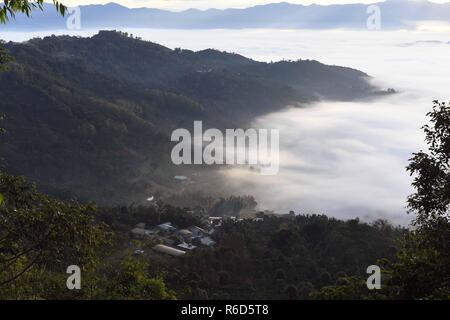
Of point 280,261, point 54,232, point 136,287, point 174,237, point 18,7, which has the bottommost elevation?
point 280,261

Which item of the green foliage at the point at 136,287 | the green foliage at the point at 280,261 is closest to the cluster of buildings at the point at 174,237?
the green foliage at the point at 280,261

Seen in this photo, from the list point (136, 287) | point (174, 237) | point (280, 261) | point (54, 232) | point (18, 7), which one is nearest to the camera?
point (18, 7)

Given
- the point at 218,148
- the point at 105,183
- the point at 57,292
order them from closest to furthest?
the point at 57,292, the point at 105,183, the point at 218,148

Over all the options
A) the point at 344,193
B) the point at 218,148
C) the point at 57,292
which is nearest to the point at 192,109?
the point at 218,148

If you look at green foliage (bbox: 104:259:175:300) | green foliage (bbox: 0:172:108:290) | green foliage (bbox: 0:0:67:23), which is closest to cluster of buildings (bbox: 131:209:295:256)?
green foliage (bbox: 104:259:175:300)

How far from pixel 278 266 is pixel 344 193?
118 m

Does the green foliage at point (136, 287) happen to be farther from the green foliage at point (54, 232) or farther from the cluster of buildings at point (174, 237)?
the cluster of buildings at point (174, 237)

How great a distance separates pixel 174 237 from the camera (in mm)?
53500

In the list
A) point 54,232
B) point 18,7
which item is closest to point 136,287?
point 54,232

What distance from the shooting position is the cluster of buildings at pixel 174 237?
154 feet

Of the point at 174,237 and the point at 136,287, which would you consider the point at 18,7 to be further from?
the point at 174,237

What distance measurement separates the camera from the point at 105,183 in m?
123
